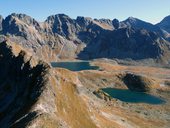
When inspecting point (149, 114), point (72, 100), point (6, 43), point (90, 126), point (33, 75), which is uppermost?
point (6, 43)

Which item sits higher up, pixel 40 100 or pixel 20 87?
pixel 20 87

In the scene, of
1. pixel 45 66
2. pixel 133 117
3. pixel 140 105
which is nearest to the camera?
pixel 45 66

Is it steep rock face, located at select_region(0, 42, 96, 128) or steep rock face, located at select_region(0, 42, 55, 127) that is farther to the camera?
steep rock face, located at select_region(0, 42, 55, 127)

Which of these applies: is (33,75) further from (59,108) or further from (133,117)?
(133,117)

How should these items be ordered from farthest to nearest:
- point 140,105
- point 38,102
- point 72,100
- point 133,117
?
point 140,105, point 133,117, point 72,100, point 38,102

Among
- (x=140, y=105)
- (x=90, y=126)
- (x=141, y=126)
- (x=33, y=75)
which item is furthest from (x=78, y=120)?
(x=140, y=105)

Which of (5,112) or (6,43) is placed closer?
(5,112)

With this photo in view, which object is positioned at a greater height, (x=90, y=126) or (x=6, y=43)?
(x=6, y=43)

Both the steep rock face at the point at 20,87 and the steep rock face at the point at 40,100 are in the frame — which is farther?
the steep rock face at the point at 20,87

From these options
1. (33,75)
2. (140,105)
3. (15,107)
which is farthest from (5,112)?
(140,105)

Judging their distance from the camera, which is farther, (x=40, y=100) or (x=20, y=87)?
(x=20, y=87)
